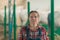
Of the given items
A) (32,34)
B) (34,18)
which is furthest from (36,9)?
(32,34)

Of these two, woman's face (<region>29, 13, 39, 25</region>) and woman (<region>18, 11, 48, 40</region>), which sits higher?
woman's face (<region>29, 13, 39, 25</region>)

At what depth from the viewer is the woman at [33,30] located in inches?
41.6

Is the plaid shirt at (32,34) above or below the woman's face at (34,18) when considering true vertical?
below

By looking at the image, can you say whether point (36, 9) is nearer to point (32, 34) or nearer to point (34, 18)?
point (34, 18)

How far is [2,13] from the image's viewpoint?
3.72 feet

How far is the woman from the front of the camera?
1.06 metres

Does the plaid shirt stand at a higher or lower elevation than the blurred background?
lower

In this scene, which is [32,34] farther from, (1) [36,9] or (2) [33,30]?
(1) [36,9]

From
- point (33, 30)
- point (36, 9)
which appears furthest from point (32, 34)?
point (36, 9)

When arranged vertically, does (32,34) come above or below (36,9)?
below

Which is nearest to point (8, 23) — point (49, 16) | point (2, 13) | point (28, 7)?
point (2, 13)

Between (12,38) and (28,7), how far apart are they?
268 millimetres

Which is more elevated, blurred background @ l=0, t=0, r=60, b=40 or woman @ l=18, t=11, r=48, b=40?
blurred background @ l=0, t=0, r=60, b=40

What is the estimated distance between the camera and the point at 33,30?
1066mm
